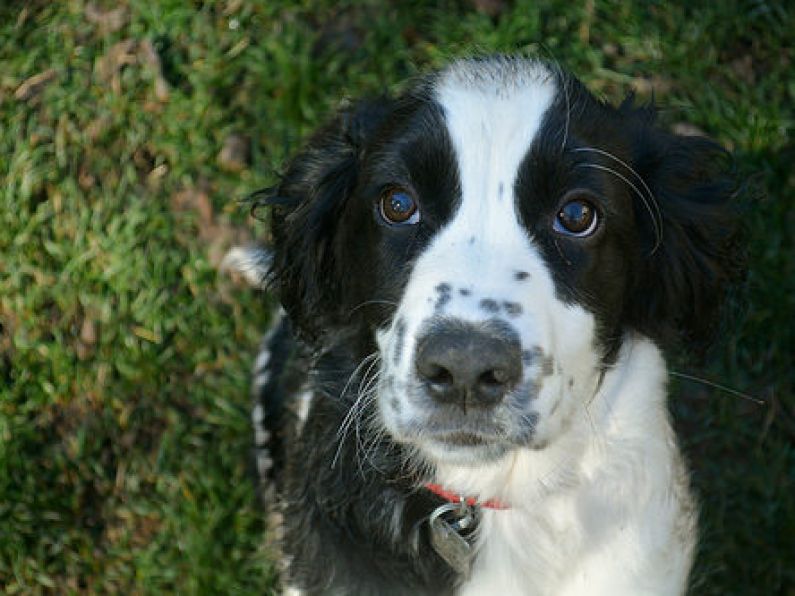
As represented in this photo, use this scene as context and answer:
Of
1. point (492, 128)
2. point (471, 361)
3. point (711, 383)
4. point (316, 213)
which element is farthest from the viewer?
point (711, 383)

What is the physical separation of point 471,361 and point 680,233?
934mm

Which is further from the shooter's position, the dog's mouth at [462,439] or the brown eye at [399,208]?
the brown eye at [399,208]

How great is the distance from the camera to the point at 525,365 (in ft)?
9.30

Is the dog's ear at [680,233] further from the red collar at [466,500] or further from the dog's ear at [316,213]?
the dog's ear at [316,213]

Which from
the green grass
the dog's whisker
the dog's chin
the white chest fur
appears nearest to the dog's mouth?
the dog's chin

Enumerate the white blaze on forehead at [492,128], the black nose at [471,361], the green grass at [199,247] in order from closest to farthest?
the black nose at [471,361]
the white blaze on forehead at [492,128]
the green grass at [199,247]

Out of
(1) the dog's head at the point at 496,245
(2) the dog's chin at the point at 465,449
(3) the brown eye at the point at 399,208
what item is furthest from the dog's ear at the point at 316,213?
(2) the dog's chin at the point at 465,449

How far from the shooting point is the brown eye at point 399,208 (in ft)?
10.4

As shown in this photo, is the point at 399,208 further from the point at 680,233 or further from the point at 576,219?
the point at 680,233

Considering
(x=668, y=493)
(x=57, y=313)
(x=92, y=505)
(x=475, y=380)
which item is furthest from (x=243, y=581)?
(x=475, y=380)

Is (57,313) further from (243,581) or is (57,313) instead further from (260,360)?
(243,581)

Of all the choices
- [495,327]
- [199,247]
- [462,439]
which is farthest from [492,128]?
[199,247]

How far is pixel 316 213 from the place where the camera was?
11.5 ft

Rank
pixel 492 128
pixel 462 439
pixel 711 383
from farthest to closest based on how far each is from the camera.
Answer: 1. pixel 711 383
2. pixel 492 128
3. pixel 462 439
